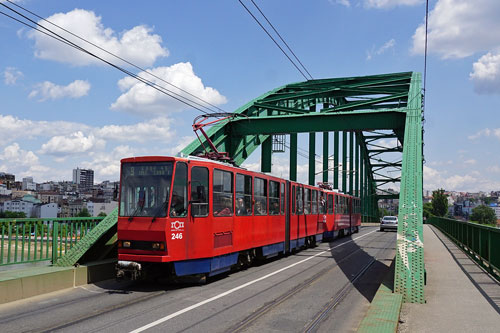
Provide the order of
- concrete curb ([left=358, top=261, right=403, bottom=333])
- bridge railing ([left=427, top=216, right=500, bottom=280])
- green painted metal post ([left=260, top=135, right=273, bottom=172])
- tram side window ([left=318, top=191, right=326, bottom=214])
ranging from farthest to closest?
1. green painted metal post ([left=260, top=135, right=273, bottom=172])
2. tram side window ([left=318, top=191, right=326, bottom=214])
3. bridge railing ([left=427, top=216, right=500, bottom=280])
4. concrete curb ([left=358, top=261, right=403, bottom=333])

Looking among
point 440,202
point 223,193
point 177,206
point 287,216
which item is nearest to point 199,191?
point 177,206

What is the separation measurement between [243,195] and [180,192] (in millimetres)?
3039

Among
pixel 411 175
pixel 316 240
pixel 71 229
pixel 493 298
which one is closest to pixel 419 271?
pixel 493 298

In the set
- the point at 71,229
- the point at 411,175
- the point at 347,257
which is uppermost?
the point at 411,175

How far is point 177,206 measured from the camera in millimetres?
10023

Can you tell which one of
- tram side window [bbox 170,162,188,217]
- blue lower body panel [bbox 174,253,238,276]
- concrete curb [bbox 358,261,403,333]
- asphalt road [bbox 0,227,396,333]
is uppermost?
tram side window [bbox 170,162,188,217]

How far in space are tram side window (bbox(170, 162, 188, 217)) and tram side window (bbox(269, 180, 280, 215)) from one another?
5.35 metres

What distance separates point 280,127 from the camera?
22750 millimetres

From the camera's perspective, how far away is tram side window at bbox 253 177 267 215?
1381 centimetres

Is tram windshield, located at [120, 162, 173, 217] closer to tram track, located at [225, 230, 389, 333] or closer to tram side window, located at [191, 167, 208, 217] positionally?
tram side window, located at [191, 167, 208, 217]

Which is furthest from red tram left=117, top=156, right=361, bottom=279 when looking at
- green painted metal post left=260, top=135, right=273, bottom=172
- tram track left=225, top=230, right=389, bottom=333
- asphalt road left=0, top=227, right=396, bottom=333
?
green painted metal post left=260, top=135, right=273, bottom=172

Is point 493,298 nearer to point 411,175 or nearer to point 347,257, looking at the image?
point 411,175

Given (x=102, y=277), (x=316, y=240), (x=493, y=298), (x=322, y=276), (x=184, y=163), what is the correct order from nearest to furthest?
1. (x=493, y=298)
2. (x=184, y=163)
3. (x=102, y=277)
4. (x=322, y=276)
5. (x=316, y=240)

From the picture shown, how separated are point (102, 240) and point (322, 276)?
229 inches
